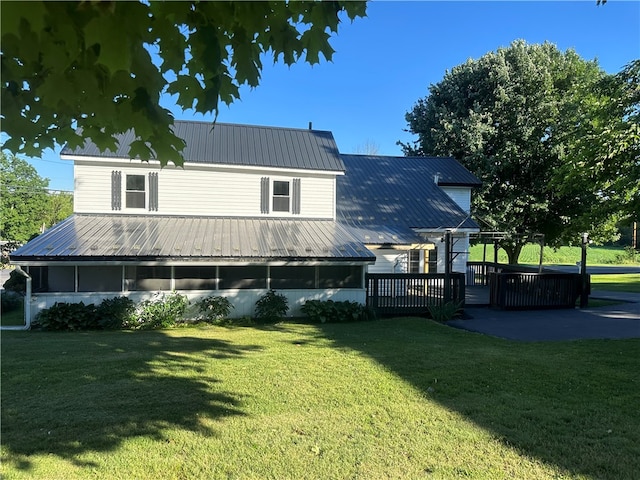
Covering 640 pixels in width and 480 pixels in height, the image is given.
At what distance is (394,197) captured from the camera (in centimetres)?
2008

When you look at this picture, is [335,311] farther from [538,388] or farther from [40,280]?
[40,280]

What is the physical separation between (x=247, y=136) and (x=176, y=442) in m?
14.5

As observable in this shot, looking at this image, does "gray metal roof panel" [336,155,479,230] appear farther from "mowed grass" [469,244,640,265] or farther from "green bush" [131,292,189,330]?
"mowed grass" [469,244,640,265]

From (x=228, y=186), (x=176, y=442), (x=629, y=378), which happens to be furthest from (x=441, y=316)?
(x=176, y=442)

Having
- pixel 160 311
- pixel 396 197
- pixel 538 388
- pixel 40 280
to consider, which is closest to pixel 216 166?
pixel 160 311

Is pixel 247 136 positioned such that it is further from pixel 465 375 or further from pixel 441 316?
Answer: pixel 465 375

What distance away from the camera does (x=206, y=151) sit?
1527 cm

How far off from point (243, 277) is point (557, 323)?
374 inches

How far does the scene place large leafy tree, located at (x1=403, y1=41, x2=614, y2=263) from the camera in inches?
882

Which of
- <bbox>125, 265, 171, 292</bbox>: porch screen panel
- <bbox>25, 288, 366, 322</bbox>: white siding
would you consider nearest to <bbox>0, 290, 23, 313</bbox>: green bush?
<bbox>25, 288, 366, 322</bbox>: white siding

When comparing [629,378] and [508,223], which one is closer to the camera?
[629,378]

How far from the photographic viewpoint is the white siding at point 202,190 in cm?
1405

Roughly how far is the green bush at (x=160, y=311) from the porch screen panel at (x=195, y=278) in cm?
43

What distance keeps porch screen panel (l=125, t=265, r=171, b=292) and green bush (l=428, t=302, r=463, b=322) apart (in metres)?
8.28
